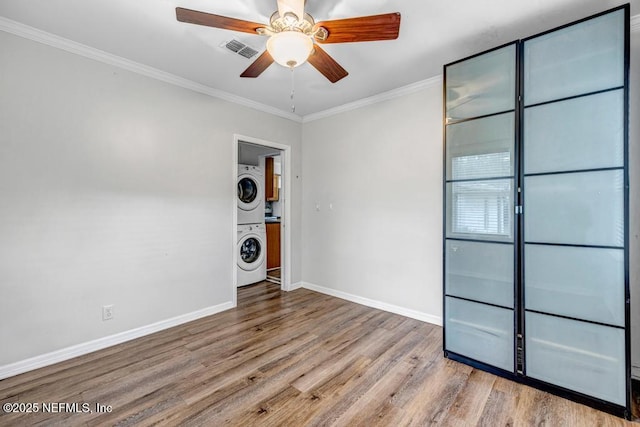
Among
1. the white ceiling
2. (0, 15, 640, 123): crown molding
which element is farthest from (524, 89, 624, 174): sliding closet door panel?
(0, 15, 640, 123): crown molding

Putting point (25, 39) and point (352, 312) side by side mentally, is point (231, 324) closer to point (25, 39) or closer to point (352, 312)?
point (352, 312)

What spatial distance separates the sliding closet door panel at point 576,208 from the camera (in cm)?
178

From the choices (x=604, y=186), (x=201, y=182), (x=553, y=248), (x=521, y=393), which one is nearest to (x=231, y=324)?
(x=201, y=182)

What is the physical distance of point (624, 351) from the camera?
1.76 meters

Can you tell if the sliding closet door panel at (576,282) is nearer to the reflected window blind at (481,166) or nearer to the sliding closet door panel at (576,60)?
the reflected window blind at (481,166)

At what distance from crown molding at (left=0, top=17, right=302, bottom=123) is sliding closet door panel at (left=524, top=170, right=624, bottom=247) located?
3.19m

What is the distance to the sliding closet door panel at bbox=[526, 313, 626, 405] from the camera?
1.78 metres

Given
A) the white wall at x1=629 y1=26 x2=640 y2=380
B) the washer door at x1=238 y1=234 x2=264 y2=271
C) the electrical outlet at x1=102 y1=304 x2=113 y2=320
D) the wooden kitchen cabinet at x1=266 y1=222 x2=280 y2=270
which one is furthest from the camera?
the wooden kitchen cabinet at x1=266 y1=222 x2=280 y2=270

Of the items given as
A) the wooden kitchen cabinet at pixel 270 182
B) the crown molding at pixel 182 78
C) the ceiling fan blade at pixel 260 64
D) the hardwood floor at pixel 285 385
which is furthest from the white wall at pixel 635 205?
the wooden kitchen cabinet at pixel 270 182

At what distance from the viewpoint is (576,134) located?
6.24ft

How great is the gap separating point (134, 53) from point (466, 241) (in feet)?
10.9

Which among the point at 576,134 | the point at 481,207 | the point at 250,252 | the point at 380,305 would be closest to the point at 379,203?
the point at 380,305

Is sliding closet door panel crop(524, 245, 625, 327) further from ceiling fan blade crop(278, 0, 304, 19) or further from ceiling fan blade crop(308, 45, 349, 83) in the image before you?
ceiling fan blade crop(278, 0, 304, 19)

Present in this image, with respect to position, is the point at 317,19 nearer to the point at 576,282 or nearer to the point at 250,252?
the point at 576,282
